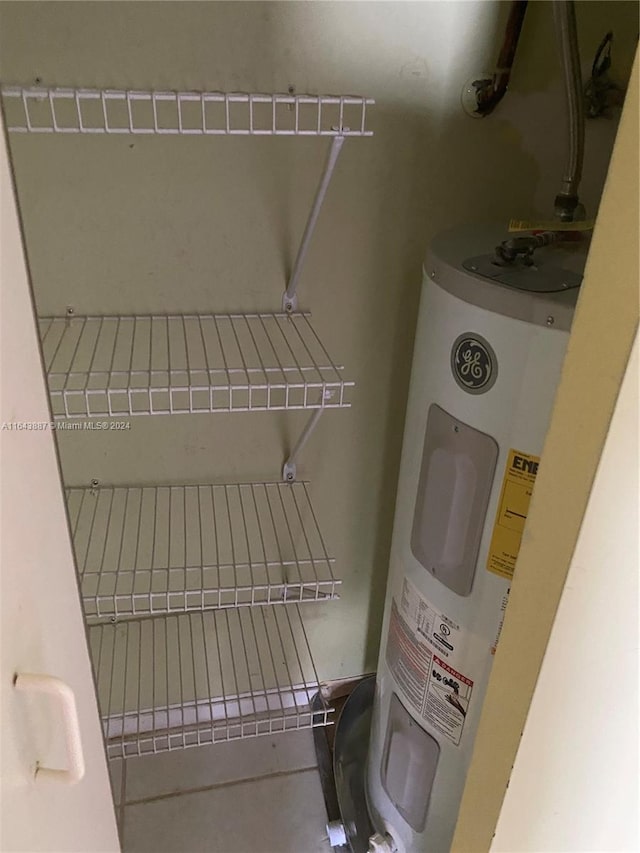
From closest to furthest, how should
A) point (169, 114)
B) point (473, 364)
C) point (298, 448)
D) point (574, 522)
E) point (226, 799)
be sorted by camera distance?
1. point (574, 522)
2. point (473, 364)
3. point (169, 114)
4. point (298, 448)
5. point (226, 799)

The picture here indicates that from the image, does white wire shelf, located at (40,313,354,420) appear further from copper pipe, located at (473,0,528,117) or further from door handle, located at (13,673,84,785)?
door handle, located at (13,673,84,785)

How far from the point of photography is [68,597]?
726mm

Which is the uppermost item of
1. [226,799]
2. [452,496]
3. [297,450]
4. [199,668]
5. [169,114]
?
[169,114]

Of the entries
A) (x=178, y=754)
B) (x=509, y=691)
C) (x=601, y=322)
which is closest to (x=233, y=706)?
(x=178, y=754)

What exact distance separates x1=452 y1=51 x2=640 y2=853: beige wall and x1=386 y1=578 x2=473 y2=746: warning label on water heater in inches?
13.7

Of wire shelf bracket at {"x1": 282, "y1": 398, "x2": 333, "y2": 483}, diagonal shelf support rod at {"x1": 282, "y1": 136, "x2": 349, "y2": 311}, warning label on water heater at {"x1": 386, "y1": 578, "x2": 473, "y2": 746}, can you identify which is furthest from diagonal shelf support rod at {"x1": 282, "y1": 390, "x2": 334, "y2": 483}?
warning label on water heater at {"x1": 386, "y1": 578, "x2": 473, "y2": 746}

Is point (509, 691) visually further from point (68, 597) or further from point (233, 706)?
point (233, 706)

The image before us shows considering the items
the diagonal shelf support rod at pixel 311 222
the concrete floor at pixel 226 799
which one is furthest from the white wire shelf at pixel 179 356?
the concrete floor at pixel 226 799

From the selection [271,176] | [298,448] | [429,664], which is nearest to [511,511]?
[429,664]

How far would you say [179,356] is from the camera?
3.83 feet

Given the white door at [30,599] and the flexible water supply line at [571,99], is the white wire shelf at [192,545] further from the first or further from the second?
the flexible water supply line at [571,99]

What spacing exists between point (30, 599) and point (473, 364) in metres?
0.56

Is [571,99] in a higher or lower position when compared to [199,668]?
higher

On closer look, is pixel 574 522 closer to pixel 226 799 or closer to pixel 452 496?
pixel 452 496
